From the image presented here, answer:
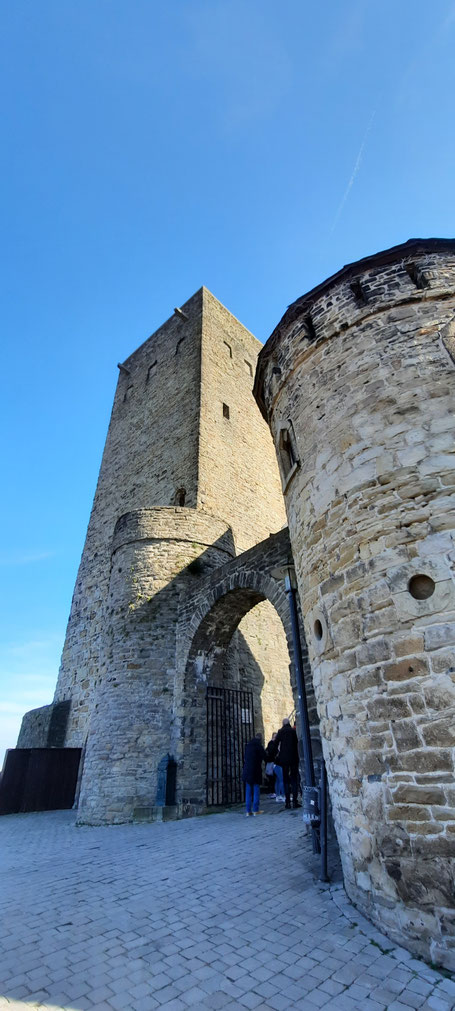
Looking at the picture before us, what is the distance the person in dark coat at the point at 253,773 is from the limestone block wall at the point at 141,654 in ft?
5.65

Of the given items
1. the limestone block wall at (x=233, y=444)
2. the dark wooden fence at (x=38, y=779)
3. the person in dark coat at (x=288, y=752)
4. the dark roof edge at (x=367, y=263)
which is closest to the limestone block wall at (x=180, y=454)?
the limestone block wall at (x=233, y=444)

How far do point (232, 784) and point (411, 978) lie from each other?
6.98m

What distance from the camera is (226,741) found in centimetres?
916

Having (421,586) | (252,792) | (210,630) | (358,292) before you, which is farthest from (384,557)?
(210,630)

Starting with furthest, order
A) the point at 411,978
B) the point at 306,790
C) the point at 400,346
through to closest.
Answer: the point at 306,790 < the point at 400,346 < the point at 411,978

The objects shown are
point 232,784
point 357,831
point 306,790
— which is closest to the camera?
point 357,831

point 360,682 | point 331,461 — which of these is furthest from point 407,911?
point 331,461

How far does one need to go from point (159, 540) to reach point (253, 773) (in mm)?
4852

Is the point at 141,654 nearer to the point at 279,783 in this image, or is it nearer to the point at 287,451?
the point at 279,783

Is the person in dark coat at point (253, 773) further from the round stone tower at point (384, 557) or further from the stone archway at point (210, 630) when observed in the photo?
the round stone tower at point (384, 557)

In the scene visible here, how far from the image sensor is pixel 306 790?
15.9ft

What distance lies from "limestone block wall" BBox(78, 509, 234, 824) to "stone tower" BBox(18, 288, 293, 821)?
22 millimetres

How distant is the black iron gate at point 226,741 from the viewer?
8703 millimetres

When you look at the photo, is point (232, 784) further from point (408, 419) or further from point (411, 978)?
point (408, 419)
